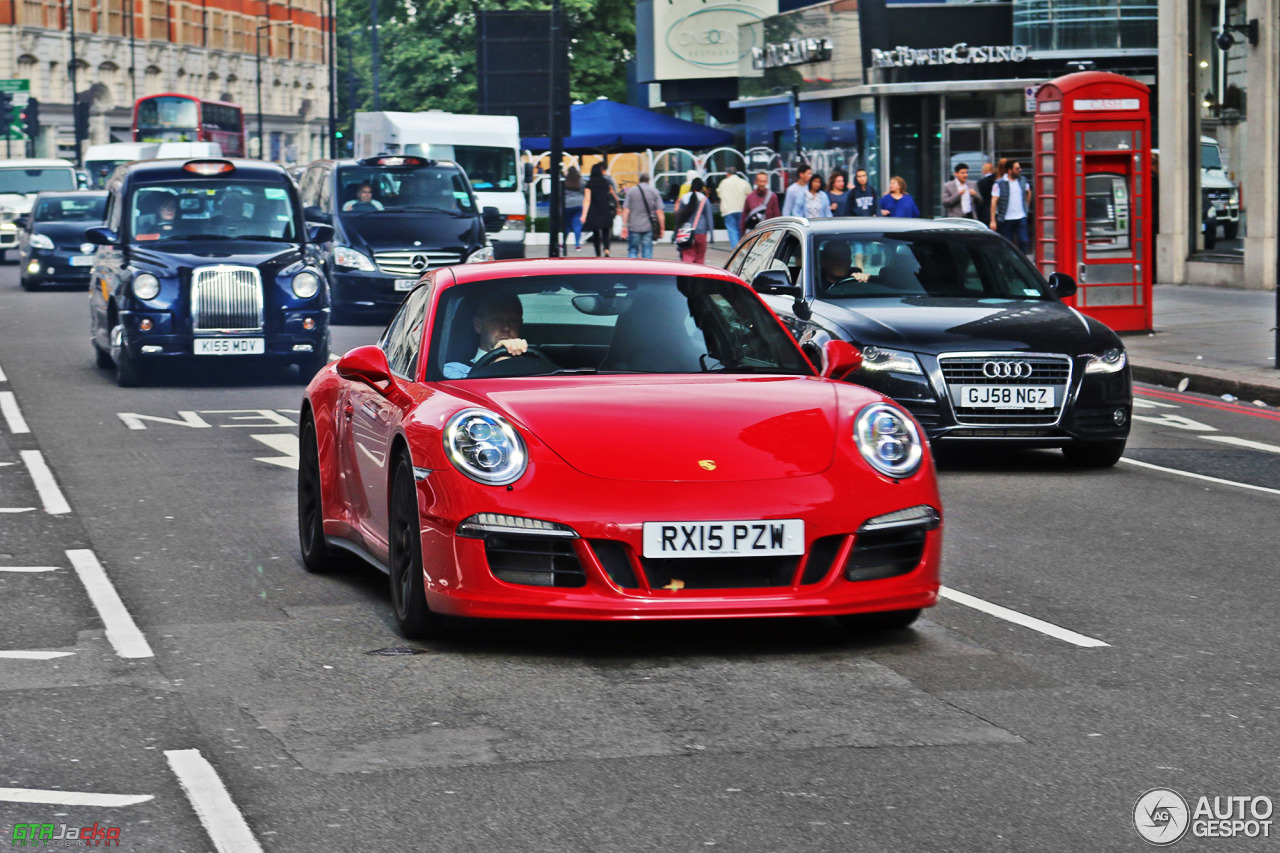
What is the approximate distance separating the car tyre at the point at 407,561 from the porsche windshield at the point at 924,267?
6127 millimetres

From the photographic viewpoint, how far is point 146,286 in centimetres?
1655

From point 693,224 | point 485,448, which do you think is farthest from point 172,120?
point 485,448

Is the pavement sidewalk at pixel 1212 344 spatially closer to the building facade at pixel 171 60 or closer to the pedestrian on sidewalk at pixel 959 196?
the pedestrian on sidewalk at pixel 959 196

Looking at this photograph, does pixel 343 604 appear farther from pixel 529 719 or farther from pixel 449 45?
pixel 449 45

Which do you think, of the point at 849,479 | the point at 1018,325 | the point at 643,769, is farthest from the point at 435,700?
the point at 1018,325

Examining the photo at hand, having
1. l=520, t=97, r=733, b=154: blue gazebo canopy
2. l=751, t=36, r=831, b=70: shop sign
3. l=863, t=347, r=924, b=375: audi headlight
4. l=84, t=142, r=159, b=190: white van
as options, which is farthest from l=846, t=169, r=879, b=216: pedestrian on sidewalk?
l=84, t=142, r=159, b=190: white van

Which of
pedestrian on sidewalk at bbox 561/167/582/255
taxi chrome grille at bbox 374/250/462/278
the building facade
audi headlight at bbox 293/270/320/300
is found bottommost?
audi headlight at bbox 293/270/320/300

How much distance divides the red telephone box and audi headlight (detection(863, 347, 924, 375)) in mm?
9439

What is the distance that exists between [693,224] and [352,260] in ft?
22.4

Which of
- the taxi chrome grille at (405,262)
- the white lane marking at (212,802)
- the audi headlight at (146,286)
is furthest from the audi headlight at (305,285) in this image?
the white lane marking at (212,802)

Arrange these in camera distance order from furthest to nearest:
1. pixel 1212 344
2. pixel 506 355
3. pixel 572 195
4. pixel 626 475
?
pixel 572 195, pixel 1212 344, pixel 506 355, pixel 626 475

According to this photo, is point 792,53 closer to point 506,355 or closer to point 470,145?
point 470,145

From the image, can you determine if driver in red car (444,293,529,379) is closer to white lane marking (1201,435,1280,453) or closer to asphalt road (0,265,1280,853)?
asphalt road (0,265,1280,853)

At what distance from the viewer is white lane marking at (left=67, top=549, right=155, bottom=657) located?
21.9ft
